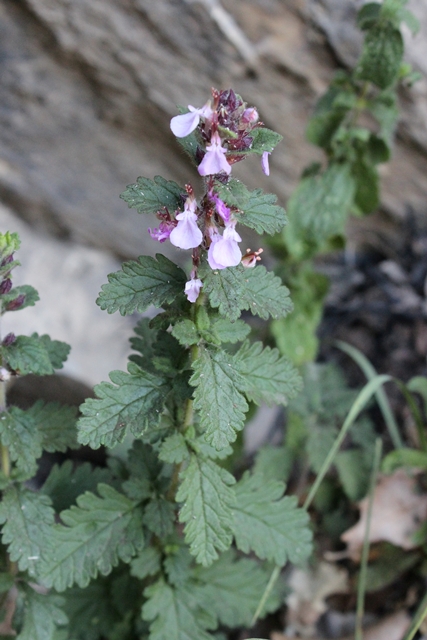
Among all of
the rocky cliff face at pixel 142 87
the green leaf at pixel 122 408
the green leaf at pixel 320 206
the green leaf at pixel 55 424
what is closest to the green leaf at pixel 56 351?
the green leaf at pixel 55 424

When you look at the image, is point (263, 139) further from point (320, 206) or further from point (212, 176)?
point (320, 206)

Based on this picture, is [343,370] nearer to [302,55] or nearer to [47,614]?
[302,55]

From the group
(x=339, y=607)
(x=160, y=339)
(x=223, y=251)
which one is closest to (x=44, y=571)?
(x=160, y=339)

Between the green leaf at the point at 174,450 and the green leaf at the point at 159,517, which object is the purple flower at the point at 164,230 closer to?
the green leaf at the point at 174,450

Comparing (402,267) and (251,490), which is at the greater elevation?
(402,267)

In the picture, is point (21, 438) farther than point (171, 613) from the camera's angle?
No

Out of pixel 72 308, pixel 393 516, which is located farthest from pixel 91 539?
pixel 72 308
